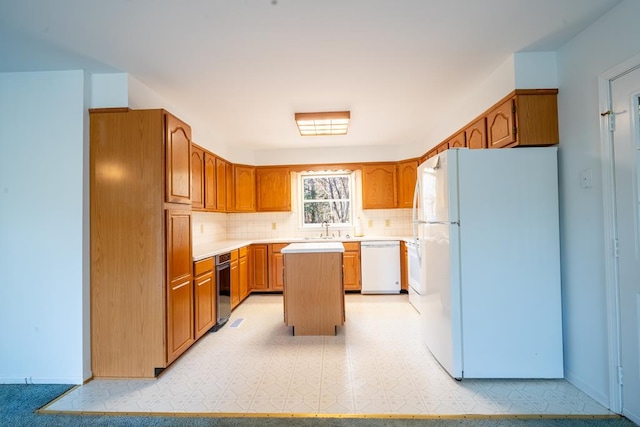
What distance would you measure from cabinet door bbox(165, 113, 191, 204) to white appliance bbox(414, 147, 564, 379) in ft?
7.06

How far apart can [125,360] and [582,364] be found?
3343mm

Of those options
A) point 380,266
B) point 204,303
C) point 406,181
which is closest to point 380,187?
point 406,181

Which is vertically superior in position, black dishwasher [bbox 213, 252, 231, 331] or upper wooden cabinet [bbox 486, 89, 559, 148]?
upper wooden cabinet [bbox 486, 89, 559, 148]

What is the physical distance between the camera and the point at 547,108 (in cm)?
212

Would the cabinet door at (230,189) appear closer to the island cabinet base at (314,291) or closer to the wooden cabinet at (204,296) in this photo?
the wooden cabinet at (204,296)

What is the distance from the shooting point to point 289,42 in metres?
1.95

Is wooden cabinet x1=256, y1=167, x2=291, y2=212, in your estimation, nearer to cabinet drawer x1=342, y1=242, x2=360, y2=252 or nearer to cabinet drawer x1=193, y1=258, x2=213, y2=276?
cabinet drawer x1=342, y1=242, x2=360, y2=252

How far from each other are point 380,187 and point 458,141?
1.83 metres

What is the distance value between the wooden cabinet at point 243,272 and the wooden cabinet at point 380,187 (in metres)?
2.08

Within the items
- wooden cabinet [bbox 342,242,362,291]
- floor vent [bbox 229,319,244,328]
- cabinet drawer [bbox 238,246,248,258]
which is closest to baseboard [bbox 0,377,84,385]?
floor vent [bbox 229,319,244,328]

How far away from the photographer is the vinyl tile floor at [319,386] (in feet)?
5.94

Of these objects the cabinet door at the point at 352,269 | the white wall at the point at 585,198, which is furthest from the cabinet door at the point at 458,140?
the cabinet door at the point at 352,269

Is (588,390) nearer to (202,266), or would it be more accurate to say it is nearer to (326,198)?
Result: (202,266)

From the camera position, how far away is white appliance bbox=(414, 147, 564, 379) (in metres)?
2.04
